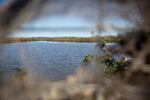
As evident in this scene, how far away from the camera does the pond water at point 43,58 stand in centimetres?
991

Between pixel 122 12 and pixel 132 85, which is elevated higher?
pixel 122 12

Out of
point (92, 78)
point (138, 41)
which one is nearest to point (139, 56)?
point (138, 41)

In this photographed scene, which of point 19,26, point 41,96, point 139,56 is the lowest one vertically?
point 41,96

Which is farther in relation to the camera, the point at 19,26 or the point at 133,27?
the point at 133,27

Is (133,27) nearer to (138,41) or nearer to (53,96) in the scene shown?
(138,41)

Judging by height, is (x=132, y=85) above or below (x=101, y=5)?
below

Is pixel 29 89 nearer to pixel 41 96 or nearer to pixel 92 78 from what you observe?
pixel 41 96

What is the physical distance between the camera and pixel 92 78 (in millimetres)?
9484

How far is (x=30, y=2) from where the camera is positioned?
8.87m

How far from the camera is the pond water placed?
9.91 meters

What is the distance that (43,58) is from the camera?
39250mm

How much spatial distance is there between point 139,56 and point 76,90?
141 centimetres

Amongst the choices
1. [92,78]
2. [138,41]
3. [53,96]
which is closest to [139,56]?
[138,41]

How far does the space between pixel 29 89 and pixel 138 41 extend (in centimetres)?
239
